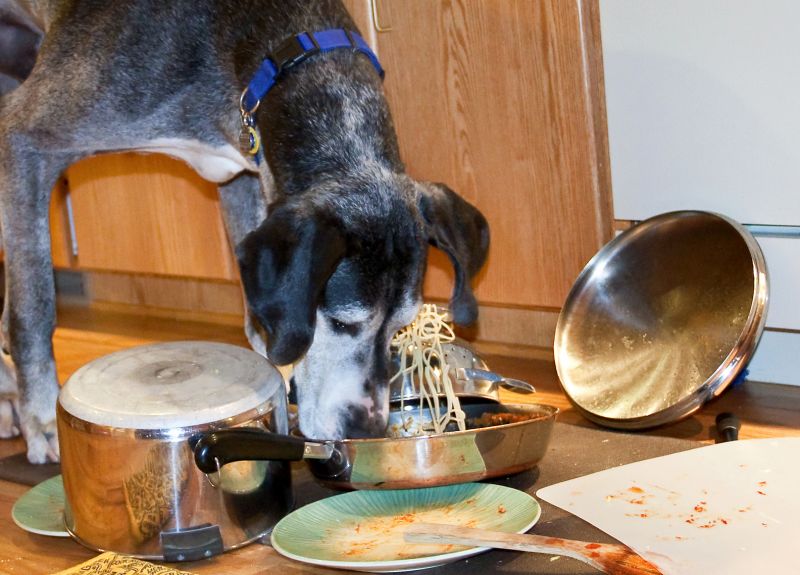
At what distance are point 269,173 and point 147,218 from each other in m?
1.82

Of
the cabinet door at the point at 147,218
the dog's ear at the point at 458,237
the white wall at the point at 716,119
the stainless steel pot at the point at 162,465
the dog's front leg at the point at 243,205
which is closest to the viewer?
the stainless steel pot at the point at 162,465

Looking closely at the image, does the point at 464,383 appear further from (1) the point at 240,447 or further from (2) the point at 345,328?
(1) the point at 240,447

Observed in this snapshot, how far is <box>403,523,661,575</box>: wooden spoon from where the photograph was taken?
5.46ft

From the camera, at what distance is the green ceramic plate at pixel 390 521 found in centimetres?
180

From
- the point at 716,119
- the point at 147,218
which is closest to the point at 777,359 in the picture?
the point at 716,119

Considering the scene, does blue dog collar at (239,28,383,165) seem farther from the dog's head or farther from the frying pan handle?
the frying pan handle

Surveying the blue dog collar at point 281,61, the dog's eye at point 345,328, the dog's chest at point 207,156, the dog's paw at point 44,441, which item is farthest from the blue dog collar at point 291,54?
the dog's paw at point 44,441

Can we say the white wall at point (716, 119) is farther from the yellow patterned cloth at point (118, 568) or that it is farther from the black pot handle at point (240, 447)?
the yellow patterned cloth at point (118, 568)

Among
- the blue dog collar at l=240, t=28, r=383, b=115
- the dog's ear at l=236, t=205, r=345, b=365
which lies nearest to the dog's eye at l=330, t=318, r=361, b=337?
the dog's ear at l=236, t=205, r=345, b=365

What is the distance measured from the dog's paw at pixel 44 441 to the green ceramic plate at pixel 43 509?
0.55ft

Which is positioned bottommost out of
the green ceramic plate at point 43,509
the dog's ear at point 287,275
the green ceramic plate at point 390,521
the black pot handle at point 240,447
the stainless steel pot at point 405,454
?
the green ceramic plate at point 43,509

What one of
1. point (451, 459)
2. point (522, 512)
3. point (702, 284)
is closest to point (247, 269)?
point (451, 459)

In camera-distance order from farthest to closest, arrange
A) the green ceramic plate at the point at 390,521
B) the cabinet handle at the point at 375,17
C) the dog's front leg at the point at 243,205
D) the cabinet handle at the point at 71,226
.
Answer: the cabinet handle at the point at 71,226
the cabinet handle at the point at 375,17
the dog's front leg at the point at 243,205
the green ceramic plate at the point at 390,521

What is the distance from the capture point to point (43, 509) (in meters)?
2.23
